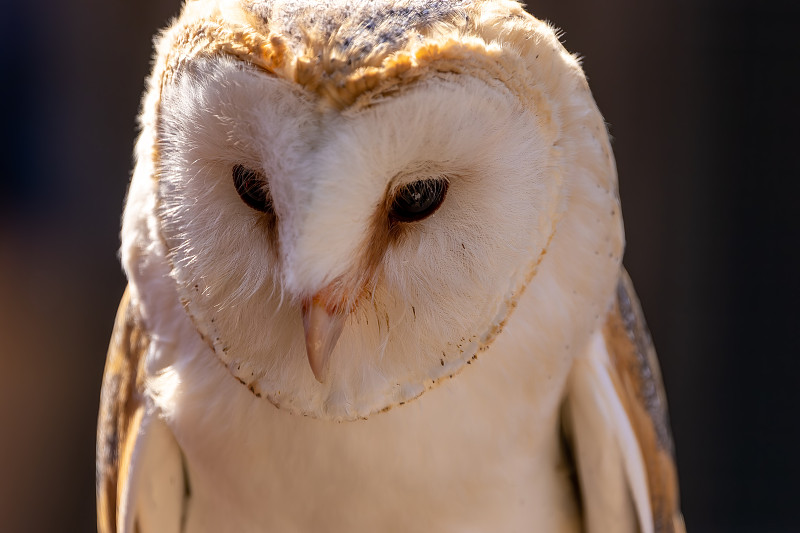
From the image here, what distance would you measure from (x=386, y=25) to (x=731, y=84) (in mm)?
1925

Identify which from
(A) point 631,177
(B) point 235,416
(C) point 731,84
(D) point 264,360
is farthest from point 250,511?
(C) point 731,84

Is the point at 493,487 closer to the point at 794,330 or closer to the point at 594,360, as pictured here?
the point at 594,360

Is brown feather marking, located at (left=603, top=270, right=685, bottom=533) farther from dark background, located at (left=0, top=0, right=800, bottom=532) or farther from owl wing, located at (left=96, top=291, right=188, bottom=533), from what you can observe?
dark background, located at (left=0, top=0, right=800, bottom=532)

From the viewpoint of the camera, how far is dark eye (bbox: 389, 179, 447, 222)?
2.06ft

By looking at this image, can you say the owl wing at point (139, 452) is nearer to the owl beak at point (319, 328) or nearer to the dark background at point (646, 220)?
the owl beak at point (319, 328)

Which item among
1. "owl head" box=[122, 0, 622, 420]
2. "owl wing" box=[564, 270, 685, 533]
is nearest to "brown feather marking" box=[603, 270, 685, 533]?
"owl wing" box=[564, 270, 685, 533]

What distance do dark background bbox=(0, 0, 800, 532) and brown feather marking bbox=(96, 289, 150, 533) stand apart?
111cm

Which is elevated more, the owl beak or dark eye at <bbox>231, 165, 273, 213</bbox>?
dark eye at <bbox>231, 165, 273, 213</bbox>

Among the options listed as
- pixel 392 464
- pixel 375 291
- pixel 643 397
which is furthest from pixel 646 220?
pixel 375 291

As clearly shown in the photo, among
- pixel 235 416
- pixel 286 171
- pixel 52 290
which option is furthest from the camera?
pixel 52 290

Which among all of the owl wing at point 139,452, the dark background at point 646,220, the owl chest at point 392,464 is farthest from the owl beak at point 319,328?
the dark background at point 646,220

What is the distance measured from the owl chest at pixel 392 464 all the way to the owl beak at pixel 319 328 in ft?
0.66

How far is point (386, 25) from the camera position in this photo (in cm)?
63

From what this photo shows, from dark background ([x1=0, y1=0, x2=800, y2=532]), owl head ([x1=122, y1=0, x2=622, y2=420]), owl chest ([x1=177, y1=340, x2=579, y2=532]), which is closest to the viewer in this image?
owl head ([x1=122, y1=0, x2=622, y2=420])
